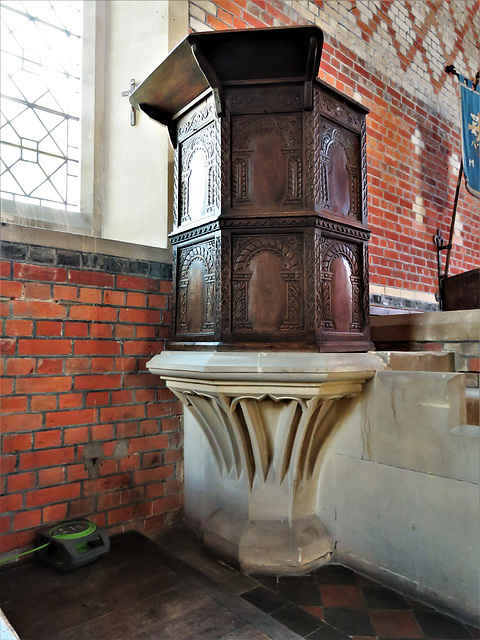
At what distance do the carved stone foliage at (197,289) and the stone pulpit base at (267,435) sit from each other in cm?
16

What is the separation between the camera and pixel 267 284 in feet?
6.17

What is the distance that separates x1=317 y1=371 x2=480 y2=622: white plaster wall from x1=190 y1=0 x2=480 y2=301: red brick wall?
78.1 inches

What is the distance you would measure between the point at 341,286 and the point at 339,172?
525mm

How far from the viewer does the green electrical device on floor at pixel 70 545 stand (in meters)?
1.76

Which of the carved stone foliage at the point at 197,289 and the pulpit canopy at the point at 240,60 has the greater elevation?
the pulpit canopy at the point at 240,60

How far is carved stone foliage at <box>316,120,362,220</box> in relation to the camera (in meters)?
1.94

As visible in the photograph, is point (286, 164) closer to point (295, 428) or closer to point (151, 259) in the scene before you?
point (151, 259)

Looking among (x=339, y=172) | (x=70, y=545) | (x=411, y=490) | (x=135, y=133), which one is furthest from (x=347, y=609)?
(x=135, y=133)

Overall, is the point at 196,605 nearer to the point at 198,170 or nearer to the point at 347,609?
the point at 347,609

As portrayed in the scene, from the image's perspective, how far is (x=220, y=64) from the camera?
1.86 metres

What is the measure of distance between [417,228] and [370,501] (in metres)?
3.05

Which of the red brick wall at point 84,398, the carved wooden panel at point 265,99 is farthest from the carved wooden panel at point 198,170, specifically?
the red brick wall at point 84,398

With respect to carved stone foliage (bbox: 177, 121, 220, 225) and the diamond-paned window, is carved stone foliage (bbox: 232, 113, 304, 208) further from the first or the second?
the diamond-paned window

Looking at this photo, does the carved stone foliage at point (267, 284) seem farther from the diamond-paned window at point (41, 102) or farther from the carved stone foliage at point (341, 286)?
the diamond-paned window at point (41, 102)
